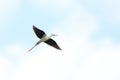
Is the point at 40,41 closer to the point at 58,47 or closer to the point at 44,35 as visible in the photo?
the point at 44,35

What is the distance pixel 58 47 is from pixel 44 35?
2661 mm

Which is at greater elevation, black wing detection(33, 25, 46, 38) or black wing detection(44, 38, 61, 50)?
black wing detection(44, 38, 61, 50)

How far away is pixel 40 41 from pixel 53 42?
7.64ft

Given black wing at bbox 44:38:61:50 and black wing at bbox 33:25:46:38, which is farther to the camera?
black wing at bbox 44:38:61:50

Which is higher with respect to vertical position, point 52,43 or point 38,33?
point 52,43

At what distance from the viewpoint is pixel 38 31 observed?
28.1m

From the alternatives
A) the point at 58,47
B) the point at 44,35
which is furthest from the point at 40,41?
the point at 58,47

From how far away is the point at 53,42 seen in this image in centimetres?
2939

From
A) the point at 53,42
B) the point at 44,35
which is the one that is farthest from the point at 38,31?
the point at 53,42

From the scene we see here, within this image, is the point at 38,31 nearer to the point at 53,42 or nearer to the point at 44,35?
the point at 44,35

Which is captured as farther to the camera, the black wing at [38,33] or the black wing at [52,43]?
the black wing at [52,43]

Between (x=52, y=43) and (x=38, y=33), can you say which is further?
(x=52, y=43)

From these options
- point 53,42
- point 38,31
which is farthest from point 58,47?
point 38,31

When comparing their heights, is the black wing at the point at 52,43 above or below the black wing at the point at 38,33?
above
